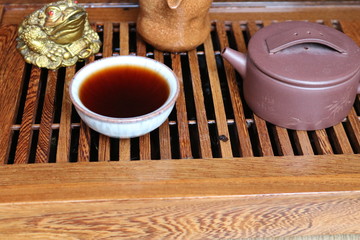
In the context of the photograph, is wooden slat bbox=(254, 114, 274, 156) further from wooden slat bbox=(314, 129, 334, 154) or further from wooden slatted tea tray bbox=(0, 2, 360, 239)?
wooden slat bbox=(314, 129, 334, 154)

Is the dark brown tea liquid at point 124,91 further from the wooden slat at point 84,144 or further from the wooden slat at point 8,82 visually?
the wooden slat at point 8,82

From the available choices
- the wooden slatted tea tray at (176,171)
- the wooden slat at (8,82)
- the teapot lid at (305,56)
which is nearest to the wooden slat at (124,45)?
the wooden slatted tea tray at (176,171)

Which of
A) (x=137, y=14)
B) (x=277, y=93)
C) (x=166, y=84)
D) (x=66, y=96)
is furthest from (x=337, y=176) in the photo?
(x=137, y=14)

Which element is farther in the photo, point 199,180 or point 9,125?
point 9,125

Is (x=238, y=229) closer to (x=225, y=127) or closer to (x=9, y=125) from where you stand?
(x=225, y=127)

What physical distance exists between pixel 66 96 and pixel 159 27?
12.8 inches

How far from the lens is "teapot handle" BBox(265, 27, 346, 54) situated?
117 cm

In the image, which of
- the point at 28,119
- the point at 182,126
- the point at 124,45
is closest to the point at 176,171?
the point at 182,126

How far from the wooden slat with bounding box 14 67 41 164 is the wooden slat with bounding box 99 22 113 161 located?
162mm

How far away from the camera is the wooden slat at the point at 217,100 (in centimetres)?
115

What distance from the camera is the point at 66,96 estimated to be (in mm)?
1268

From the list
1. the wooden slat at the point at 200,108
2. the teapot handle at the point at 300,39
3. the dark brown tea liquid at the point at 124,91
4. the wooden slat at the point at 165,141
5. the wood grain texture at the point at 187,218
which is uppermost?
the teapot handle at the point at 300,39

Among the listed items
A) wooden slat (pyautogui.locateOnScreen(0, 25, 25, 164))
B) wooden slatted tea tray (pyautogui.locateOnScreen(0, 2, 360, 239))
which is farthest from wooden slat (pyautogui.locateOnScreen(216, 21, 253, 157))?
wooden slat (pyautogui.locateOnScreen(0, 25, 25, 164))

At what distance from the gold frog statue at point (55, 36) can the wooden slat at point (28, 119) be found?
5cm
